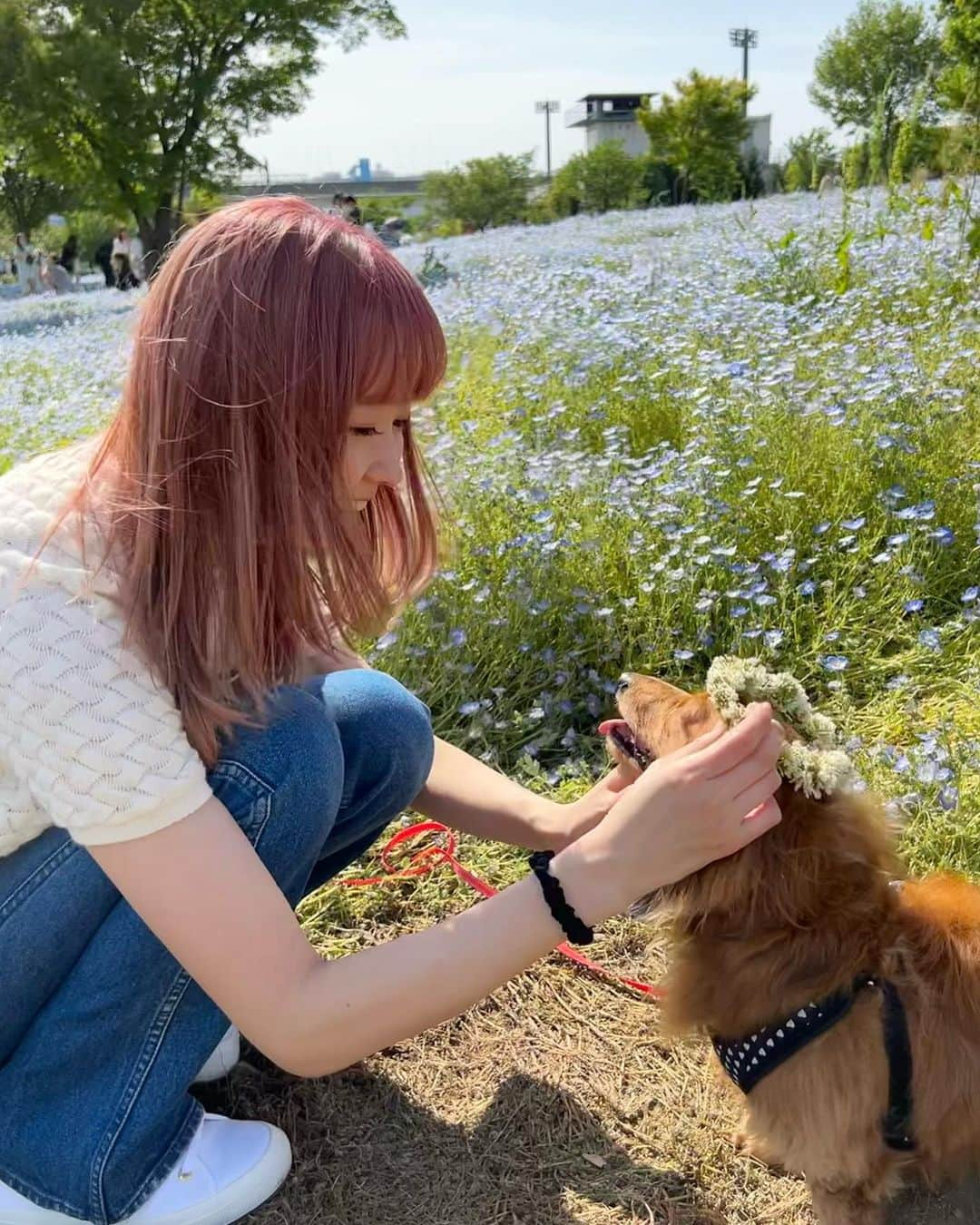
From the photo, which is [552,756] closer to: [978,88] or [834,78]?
[978,88]

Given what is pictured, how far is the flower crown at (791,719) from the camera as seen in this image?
1541 mm

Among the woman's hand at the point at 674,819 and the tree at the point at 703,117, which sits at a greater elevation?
the tree at the point at 703,117

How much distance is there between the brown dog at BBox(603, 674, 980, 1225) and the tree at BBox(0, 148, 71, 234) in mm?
39339

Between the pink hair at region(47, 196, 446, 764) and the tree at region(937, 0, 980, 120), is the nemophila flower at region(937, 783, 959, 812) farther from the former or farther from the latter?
the tree at region(937, 0, 980, 120)

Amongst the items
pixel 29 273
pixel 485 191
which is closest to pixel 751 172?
pixel 485 191

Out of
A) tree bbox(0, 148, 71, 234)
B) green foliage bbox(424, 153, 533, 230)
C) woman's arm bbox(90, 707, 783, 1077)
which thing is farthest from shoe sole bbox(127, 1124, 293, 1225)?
green foliage bbox(424, 153, 533, 230)

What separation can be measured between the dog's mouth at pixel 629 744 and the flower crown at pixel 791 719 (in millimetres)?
165

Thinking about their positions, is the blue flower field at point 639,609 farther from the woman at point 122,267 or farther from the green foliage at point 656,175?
the green foliage at point 656,175

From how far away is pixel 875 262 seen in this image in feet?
18.3

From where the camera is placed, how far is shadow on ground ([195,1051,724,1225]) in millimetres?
1854

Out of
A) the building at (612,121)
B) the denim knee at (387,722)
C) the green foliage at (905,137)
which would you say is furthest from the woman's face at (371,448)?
the building at (612,121)

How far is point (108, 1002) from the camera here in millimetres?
1577

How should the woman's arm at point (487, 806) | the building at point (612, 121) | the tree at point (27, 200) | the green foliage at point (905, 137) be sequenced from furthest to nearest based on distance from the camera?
1. the building at point (612, 121)
2. the tree at point (27, 200)
3. the green foliage at point (905, 137)
4. the woman's arm at point (487, 806)

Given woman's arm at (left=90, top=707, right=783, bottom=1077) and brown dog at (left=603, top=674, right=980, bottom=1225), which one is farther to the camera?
brown dog at (left=603, top=674, right=980, bottom=1225)
